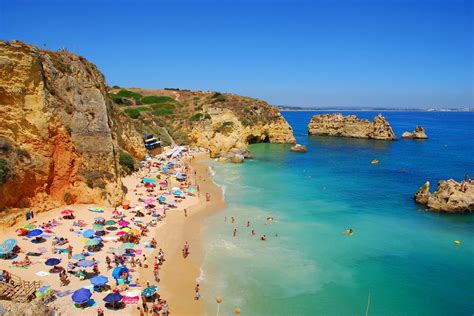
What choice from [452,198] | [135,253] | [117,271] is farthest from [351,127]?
[117,271]

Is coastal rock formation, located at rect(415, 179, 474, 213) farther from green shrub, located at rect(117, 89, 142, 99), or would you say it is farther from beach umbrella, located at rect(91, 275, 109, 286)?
green shrub, located at rect(117, 89, 142, 99)

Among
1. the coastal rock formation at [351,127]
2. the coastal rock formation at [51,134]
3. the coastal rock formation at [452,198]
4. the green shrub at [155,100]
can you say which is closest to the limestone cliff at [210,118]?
the green shrub at [155,100]

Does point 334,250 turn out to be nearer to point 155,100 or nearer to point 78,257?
point 78,257

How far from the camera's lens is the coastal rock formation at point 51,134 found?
23.3m

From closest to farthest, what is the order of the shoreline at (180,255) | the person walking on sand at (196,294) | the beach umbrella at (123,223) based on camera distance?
the shoreline at (180,255) → the person walking on sand at (196,294) → the beach umbrella at (123,223)

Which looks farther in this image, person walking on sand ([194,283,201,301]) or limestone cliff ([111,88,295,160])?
limestone cliff ([111,88,295,160])

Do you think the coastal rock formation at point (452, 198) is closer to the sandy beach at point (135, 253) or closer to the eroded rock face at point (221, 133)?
the sandy beach at point (135, 253)

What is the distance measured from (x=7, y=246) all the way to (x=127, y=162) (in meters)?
22.7

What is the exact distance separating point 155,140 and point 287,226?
3428 centimetres

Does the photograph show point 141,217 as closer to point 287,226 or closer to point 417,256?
point 287,226

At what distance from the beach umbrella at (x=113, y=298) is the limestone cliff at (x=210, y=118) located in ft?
134

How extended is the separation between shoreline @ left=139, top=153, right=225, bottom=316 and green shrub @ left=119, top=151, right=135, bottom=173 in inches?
374

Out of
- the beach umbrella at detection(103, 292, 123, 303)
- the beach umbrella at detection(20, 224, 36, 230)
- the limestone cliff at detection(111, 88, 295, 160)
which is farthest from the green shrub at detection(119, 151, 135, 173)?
the beach umbrella at detection(103, 292, 123, 303)

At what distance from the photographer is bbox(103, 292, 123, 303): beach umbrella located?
627 inches
